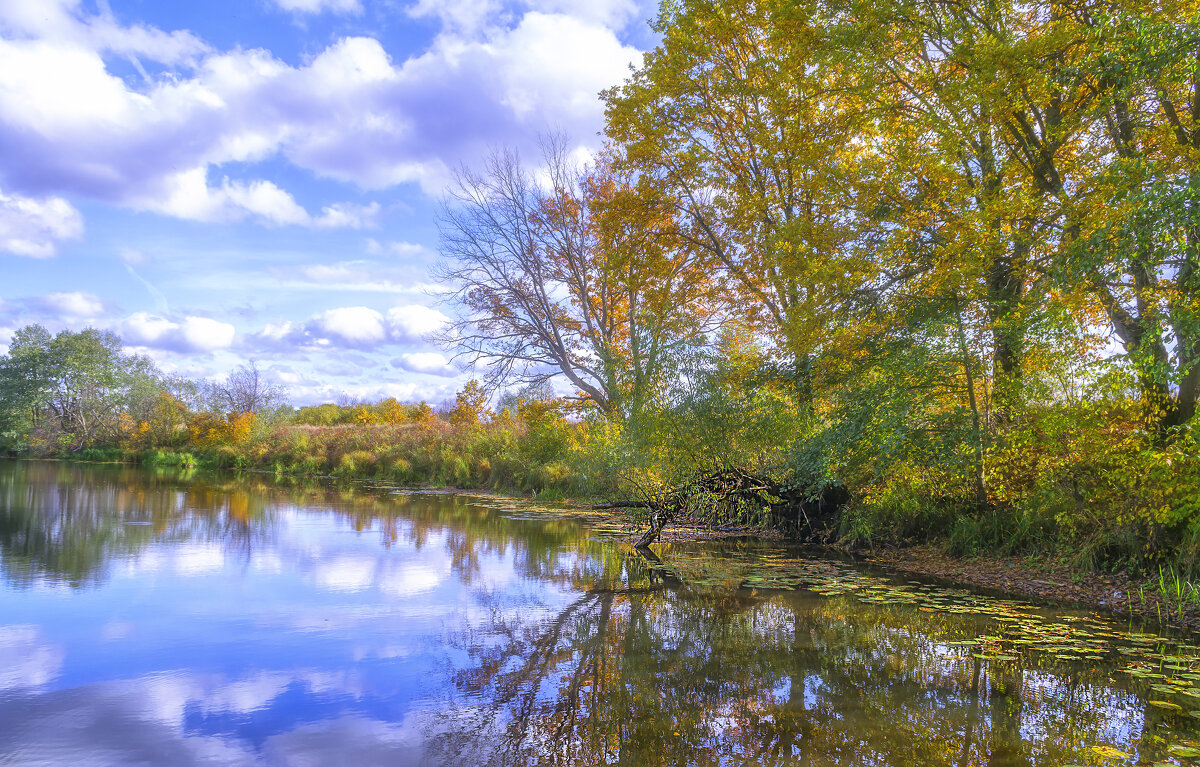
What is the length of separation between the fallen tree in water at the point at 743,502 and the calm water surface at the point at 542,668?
1.98 meters

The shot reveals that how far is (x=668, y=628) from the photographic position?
6.71 metres

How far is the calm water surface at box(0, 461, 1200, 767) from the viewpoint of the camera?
4.08m

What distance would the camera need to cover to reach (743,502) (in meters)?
12.6

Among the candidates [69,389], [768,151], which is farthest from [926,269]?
[69,389]

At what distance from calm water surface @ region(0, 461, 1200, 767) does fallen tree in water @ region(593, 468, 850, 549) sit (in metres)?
1.98

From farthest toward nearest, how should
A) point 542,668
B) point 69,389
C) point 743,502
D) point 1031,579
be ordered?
1. point 69,389
2. point 743,502
3. point 1031,579
4. point 542,668

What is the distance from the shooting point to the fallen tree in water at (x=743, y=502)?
39.0 feet

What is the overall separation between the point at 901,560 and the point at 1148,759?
276 inches

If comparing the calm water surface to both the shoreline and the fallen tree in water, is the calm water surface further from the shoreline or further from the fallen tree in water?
the fallen tree in water

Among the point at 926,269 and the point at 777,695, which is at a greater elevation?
the point at 926,269

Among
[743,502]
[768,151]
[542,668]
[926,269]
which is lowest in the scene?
[542,668]

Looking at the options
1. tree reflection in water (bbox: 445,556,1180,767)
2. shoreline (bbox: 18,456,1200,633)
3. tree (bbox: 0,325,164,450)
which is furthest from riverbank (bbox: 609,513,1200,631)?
tree (bbox: 0,325,164,450)

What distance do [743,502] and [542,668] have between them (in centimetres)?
783

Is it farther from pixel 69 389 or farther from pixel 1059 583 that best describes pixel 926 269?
pixel 69 389
